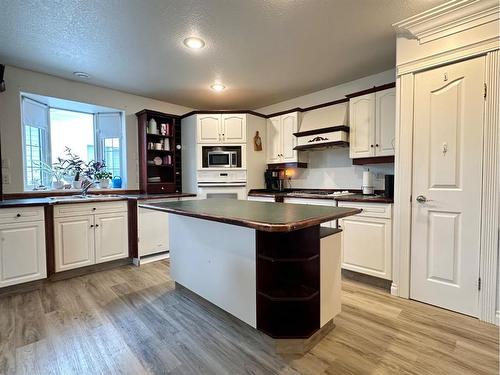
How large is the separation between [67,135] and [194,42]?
2.49m

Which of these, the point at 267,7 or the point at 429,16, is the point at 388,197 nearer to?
the point at 429,16

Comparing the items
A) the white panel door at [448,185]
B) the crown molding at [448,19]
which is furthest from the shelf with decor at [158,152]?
the white panel door at [448,185]

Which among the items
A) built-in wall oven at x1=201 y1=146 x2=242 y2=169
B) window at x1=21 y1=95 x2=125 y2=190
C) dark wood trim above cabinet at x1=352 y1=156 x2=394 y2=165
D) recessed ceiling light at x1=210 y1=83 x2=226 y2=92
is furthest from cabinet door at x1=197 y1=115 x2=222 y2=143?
dark wood trim above cabinet at x1=352 y1=156 x2=394 y2=165

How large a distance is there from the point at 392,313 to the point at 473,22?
93.4 inches

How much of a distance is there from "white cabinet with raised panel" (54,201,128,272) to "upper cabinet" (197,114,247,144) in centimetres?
160

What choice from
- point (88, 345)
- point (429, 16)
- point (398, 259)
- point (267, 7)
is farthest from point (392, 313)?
point (267, 7)

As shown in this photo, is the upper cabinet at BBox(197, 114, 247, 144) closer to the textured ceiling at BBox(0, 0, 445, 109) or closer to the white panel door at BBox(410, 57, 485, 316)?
the textured ceiling at BBox(0, 0, 445, 109)

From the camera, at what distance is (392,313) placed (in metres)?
2.04

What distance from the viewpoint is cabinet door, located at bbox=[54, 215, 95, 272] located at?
2719 mm

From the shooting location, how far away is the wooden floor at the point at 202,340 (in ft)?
4.79

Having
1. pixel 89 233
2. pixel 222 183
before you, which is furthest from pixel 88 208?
pixel 222 183

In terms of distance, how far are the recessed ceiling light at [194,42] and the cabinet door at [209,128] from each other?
1.51m

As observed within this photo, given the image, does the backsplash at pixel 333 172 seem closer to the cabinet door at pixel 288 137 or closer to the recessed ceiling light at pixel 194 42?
the cabinet door at pixel 288 137

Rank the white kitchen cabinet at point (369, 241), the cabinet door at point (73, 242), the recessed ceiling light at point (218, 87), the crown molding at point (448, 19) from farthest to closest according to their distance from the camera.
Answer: the recessed ceiling light at point (218, 87) → the cabinet door at point (73, 242) → the white kitchen cabinet at point (369, 241) → the crown molding at point (448, 19)
